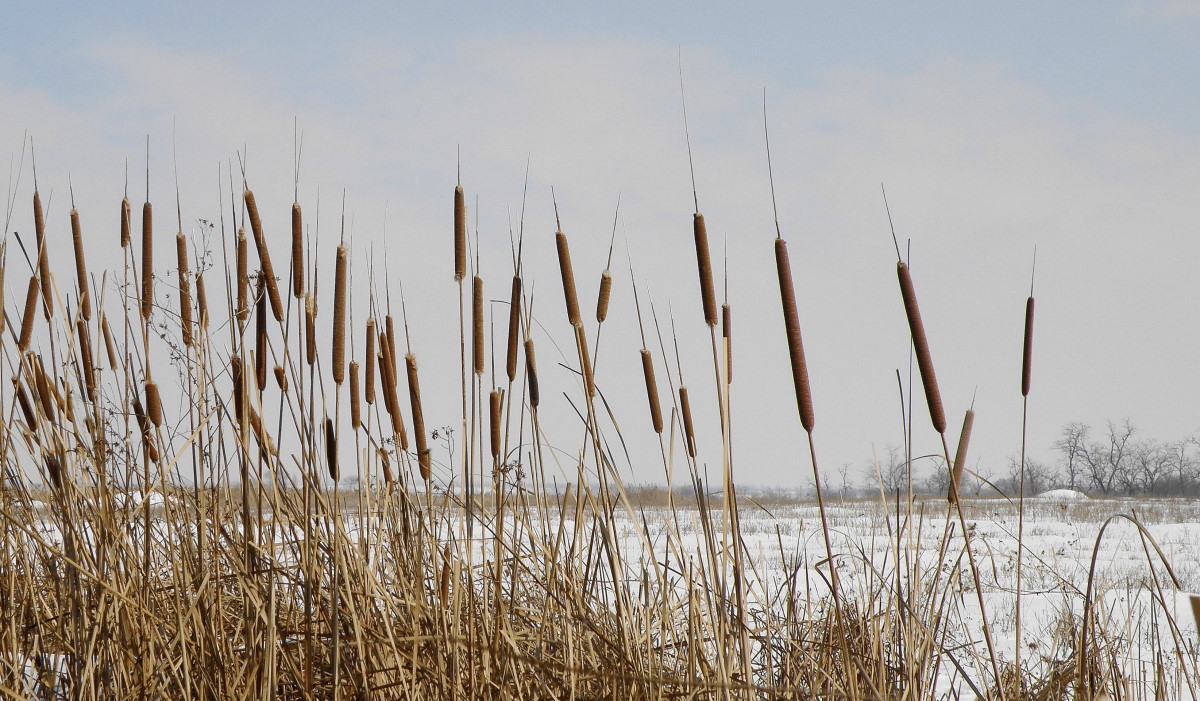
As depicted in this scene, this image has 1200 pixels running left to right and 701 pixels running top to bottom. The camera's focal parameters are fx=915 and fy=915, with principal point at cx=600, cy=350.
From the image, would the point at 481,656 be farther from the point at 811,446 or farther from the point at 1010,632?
the point at 1010,632

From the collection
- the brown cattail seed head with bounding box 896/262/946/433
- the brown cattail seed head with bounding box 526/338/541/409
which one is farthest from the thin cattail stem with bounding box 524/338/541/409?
the brown cattail seed head with bounding box 896/262/946/433

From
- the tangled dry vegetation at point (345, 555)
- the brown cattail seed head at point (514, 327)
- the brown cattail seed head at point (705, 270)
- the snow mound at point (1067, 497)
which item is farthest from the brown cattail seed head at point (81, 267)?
the snow mound at point (1067, 497)

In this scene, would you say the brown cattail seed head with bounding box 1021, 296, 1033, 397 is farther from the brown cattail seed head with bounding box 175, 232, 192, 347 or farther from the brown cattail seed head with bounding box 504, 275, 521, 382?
the brown cattail seed head with bounding box 175, 232, 192, 347

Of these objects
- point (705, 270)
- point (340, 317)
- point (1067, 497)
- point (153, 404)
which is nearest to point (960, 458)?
point (705, 270)

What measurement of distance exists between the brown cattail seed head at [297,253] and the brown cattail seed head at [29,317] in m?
0.59

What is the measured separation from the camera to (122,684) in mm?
1453

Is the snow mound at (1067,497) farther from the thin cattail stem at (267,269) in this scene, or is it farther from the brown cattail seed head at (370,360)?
the thin cattail stem at (267,269)

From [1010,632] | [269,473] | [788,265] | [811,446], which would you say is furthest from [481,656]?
[1010,632]

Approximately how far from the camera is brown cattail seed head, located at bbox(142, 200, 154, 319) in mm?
1657

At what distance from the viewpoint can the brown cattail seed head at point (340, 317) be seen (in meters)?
1.53

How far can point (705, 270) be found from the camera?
1.32 metres

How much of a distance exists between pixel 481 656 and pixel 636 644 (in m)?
0.27

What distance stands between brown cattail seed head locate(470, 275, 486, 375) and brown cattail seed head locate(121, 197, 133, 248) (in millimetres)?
744

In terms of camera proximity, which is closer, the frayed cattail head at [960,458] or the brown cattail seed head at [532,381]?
the frayed cattail head at [960,458]
